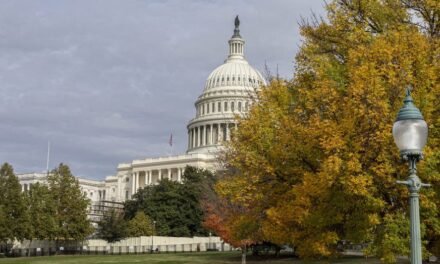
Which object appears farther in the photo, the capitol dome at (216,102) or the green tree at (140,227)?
the capitol dome at (216,102)

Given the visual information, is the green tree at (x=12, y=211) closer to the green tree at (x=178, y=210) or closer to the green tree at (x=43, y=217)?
the green tree at (x=43, y=217)

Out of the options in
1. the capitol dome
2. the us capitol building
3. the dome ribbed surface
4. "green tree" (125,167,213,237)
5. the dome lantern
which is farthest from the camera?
the dome lantern

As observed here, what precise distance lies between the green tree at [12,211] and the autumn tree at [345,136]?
51.9 meters

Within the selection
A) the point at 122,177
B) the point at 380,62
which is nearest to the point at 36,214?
the point at 380,62

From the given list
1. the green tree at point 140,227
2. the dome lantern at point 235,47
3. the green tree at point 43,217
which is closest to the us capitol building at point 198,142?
the dome lantern at point 235,47

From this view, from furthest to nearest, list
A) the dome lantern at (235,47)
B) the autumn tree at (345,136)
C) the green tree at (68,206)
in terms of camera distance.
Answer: the dome lantern at (235,47)
the green tree at (68,206)
the autumn tree at (345,136)

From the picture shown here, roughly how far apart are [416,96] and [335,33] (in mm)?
6813

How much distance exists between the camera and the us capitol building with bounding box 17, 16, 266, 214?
164 meters

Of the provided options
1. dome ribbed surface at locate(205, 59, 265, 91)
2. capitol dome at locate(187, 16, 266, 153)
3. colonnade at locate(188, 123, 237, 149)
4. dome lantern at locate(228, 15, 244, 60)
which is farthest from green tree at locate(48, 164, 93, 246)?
dome lantern at locate(228, 15, 244, 60)

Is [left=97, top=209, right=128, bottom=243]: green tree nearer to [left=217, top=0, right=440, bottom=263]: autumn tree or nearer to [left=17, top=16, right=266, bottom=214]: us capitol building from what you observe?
[left=217, top=0, right=440, bottom=263]: autumn tree

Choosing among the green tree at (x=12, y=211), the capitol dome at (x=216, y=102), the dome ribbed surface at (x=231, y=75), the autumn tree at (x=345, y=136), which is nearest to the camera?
the autumn tree at (x=345, y=136)

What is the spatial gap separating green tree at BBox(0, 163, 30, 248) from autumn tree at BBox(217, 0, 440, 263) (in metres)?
51.9

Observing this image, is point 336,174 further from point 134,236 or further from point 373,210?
point 134,236

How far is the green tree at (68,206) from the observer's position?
74.3 meters
